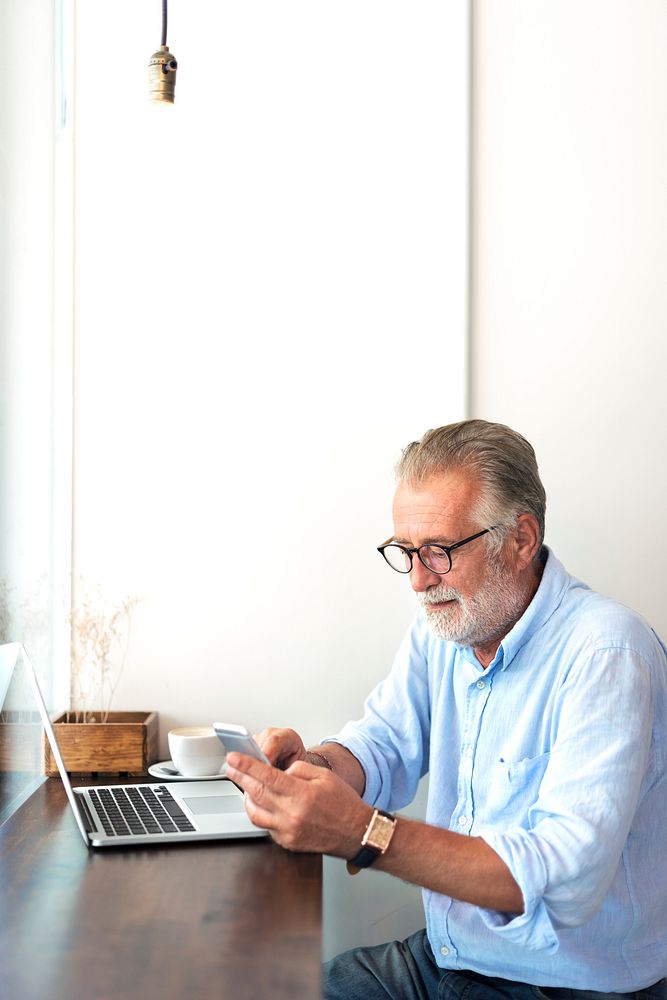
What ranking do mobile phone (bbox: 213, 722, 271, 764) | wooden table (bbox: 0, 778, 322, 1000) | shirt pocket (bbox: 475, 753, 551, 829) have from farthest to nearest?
shirt pocket (bbox: 475, 753, 551, 829), mobile phone (bbox: 213, 722, 271, 764), wooden table (bbox: 0, 778, 322, 1000)

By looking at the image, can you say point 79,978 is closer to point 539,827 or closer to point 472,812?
point 539,827

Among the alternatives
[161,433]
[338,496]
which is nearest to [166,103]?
[161,433]

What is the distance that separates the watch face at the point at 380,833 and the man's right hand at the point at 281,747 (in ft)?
1.20

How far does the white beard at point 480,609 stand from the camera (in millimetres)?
1644

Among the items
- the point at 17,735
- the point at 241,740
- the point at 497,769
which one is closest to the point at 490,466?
the point at 497,769

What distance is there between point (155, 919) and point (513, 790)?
1.97 feet

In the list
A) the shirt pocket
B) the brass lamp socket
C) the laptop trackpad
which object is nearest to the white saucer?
the laptop trackpad

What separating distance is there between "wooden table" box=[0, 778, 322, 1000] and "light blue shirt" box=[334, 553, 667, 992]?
0.92 feet

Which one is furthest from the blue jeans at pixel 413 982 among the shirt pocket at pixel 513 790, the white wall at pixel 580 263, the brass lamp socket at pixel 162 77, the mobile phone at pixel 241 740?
the brass lamp socket at pixel 162 77

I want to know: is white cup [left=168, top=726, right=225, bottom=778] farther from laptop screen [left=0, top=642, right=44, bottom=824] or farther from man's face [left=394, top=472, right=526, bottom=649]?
man's face [left=394, top=472, right=526, bottom=649]

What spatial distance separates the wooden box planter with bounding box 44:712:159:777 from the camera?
1921 millimetres

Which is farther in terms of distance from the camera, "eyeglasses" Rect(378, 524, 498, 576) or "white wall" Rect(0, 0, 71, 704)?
"white wall" Rect(0, 0, 71, 704)

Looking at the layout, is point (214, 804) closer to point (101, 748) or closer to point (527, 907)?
point (101, 748)

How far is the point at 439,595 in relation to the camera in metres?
1.65
